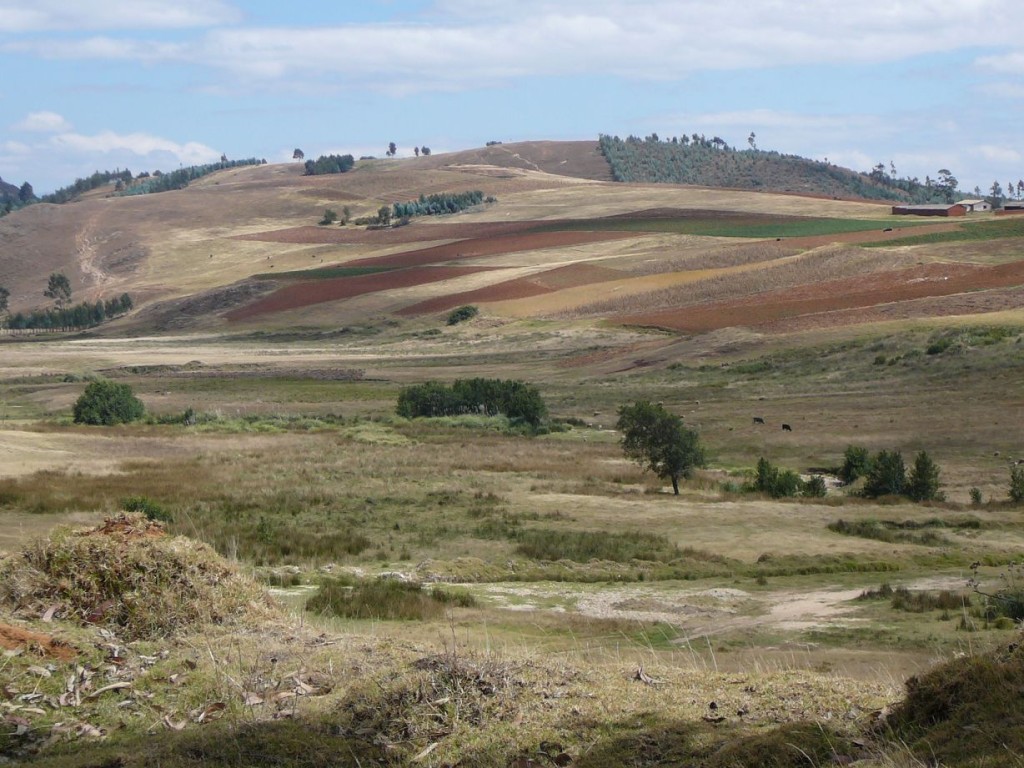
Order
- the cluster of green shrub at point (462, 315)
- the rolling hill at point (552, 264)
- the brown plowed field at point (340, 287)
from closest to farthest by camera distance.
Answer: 1. the rolling hill at point (552, 264)
2. the cluster of green shrub at point (462, 315)
3. the brown plowed field at point (340, 287)

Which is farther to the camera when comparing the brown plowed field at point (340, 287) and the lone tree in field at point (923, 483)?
the brown plowed field at point (340, 287)

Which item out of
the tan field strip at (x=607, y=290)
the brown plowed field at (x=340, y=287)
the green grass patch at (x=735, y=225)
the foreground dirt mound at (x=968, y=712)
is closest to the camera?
the foreground dirt mound at (x=968, y=712)

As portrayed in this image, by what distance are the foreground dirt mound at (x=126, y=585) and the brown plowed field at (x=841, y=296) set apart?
80.9m

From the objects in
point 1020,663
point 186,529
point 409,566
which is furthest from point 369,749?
point 186,529

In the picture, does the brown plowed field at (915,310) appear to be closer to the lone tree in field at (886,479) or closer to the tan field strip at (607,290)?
the tan field strip at (607,290)

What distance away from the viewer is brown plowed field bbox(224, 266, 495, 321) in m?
134

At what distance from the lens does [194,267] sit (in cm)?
16838

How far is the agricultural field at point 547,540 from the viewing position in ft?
33.2

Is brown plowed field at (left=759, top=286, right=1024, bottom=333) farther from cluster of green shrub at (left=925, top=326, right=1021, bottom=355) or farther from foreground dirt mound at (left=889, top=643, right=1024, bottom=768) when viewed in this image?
foreground dirt mound at (left=889, top=643, right=1024, bottom=768)

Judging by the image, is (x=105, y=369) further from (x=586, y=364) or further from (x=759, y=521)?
(x=759, y=521)

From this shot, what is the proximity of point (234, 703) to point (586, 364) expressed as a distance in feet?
259

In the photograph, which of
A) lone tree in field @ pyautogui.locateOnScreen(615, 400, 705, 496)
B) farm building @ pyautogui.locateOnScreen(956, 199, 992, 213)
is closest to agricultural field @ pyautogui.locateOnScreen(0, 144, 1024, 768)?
lone tree in field @ pyautogui.locateOnScreen(615, 400, 705, 496)

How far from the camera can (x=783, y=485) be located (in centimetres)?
4062

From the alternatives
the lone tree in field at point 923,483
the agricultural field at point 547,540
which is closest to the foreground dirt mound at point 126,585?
the agricultural field at point 547,540
